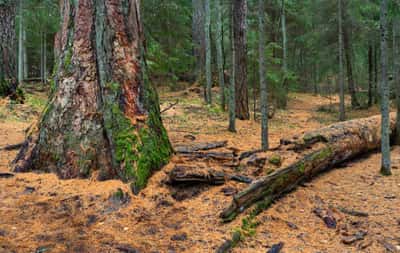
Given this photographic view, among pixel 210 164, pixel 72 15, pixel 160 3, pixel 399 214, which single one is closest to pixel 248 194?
pixel 210 164

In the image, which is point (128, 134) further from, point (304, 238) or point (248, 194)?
point (304, 238)

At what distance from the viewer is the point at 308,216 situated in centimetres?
360

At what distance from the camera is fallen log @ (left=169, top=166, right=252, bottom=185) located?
13.0 feet

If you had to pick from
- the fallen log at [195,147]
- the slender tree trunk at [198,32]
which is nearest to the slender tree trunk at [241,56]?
the fallen log at [195,147]

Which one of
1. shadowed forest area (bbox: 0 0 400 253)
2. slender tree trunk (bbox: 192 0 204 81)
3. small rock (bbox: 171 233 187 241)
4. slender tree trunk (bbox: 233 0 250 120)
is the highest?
slender tree trunk (bbox: 192 0 204 81)

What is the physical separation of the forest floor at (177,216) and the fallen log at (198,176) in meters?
0.09

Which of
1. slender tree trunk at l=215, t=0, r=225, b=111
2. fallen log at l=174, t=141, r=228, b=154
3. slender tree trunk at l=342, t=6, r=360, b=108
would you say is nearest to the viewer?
fallen log at l=174, t=141, r=228, b=154

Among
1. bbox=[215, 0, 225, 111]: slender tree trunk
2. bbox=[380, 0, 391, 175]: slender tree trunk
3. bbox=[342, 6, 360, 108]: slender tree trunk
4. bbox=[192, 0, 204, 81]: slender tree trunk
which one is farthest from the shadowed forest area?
bbox=[192, 0, 204, 81]: slender tree trunk

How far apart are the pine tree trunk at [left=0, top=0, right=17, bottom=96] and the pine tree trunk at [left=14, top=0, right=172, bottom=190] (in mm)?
6983

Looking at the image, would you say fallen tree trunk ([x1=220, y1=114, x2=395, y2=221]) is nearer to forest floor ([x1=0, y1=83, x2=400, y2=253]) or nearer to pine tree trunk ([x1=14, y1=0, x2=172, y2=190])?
forest floor ([x1=0, y1=83, x2=400, y2=253])

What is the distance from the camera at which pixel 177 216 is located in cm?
352

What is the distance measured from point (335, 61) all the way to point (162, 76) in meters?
9.44

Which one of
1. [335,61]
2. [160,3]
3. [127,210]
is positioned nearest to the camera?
[127,210]

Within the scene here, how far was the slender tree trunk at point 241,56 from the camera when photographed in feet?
33.0
